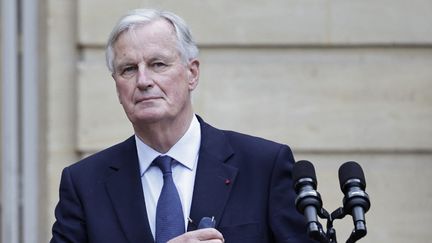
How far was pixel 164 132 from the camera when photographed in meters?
5.23

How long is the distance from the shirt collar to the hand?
1.69ft

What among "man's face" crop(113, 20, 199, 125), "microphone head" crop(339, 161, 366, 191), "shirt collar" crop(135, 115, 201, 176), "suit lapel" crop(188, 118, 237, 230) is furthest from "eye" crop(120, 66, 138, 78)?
"microphone head" crop(339, 161, 366, 191)

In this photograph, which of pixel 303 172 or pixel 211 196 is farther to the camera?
pixel 211 196

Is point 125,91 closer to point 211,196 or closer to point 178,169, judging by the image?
point 178,169

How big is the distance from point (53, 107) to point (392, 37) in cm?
201

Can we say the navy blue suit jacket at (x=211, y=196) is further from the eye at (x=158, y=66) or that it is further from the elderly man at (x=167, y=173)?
the eye at (x=158, y=66)

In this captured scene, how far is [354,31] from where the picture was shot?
7750mm

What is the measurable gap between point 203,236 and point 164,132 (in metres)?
0.60

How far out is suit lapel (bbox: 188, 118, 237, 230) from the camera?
5117 millimetres

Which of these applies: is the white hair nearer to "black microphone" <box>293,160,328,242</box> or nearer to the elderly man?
the elderly man

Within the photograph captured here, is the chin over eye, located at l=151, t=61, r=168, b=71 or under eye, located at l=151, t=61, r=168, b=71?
under

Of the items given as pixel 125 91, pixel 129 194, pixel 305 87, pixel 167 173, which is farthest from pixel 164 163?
pixel 305 87

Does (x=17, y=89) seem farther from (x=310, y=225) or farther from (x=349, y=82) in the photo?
(x=310, y=225)

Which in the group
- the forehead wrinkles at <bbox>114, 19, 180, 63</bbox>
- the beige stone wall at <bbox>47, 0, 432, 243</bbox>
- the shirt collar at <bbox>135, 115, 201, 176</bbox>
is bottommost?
the shirt collar at <bbox>135, 115, 201, 176</bbox>
